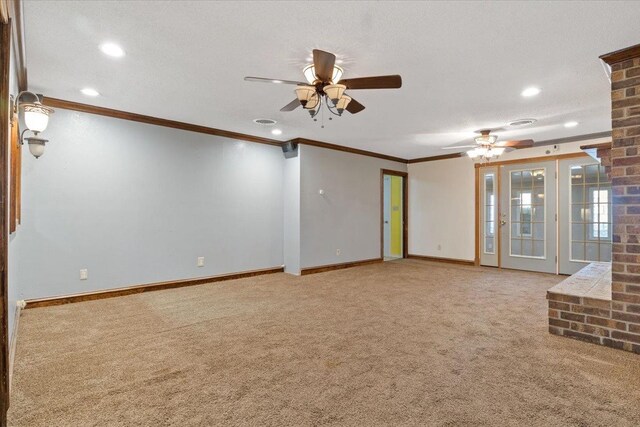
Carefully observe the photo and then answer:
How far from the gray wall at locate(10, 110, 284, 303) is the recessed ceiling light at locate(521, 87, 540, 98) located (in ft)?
12.7

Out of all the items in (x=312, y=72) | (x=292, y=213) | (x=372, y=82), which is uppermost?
(x=312, y=72)

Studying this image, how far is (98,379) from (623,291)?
384cm

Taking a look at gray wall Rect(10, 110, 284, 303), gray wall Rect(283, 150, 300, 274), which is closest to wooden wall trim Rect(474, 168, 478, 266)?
gray wall Rect(283, 150, 300, 274)

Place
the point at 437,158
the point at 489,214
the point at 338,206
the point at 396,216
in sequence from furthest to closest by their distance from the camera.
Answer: the point at 396,216
the point at 437,158
the point at 489,214
the point at 338,206

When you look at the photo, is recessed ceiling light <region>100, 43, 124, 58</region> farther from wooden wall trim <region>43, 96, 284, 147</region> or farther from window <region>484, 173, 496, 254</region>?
window <region>484, 173, 496, 254</region>

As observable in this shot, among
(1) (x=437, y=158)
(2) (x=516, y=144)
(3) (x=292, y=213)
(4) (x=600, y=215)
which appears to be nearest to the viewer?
(2) (x=516, y=144)

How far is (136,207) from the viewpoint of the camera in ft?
14.5

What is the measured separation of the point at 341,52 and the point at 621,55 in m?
2.18

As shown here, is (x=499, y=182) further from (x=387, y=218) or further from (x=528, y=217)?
(x=387, y=218)

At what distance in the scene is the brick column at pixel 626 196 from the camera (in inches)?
97.7

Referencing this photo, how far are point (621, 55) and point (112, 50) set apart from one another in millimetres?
3987

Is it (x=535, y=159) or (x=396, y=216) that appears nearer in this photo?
(x=535, y=159)

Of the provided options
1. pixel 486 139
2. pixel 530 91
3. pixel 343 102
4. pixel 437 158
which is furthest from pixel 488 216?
pixel 343 102

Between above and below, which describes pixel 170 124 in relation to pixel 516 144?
above
